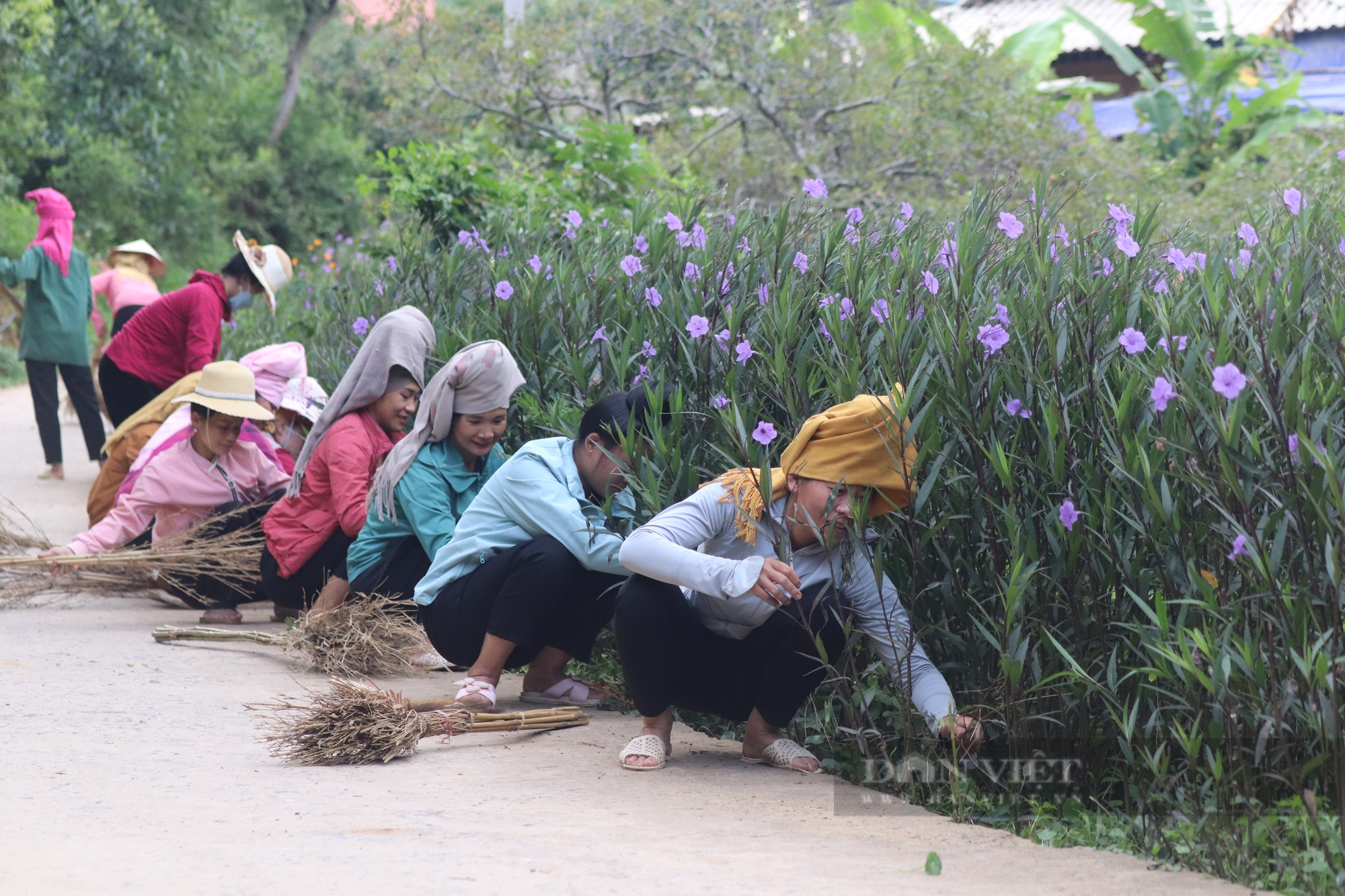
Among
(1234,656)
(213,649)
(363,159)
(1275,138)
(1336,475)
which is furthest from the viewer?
(363,159)

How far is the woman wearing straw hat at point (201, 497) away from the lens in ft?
18.0

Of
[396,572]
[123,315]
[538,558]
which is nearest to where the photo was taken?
[538,558]

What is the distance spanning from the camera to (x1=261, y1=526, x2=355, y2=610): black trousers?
5.12m

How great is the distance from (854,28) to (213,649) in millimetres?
10036

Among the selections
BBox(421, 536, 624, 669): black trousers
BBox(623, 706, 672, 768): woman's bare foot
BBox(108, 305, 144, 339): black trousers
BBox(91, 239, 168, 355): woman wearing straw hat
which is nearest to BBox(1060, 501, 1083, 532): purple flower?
BBox(623, 706, 672, 768): woman's bare foot

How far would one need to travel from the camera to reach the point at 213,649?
495cm

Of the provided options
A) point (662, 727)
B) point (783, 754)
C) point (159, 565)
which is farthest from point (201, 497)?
point (783, 754)

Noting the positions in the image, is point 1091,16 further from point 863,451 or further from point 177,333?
point 863,451

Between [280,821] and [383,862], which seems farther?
[280,821]

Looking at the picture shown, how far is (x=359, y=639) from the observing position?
179 inches

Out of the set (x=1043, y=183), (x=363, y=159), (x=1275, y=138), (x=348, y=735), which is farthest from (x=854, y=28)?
(x=363, y=159)

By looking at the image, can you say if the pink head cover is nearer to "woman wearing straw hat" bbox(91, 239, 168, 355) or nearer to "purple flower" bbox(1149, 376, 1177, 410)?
"woman wearing straw hat" bbox(91, 239, 168, 355)

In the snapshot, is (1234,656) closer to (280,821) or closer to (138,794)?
(280,821)

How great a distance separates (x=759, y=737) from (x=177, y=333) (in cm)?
474
